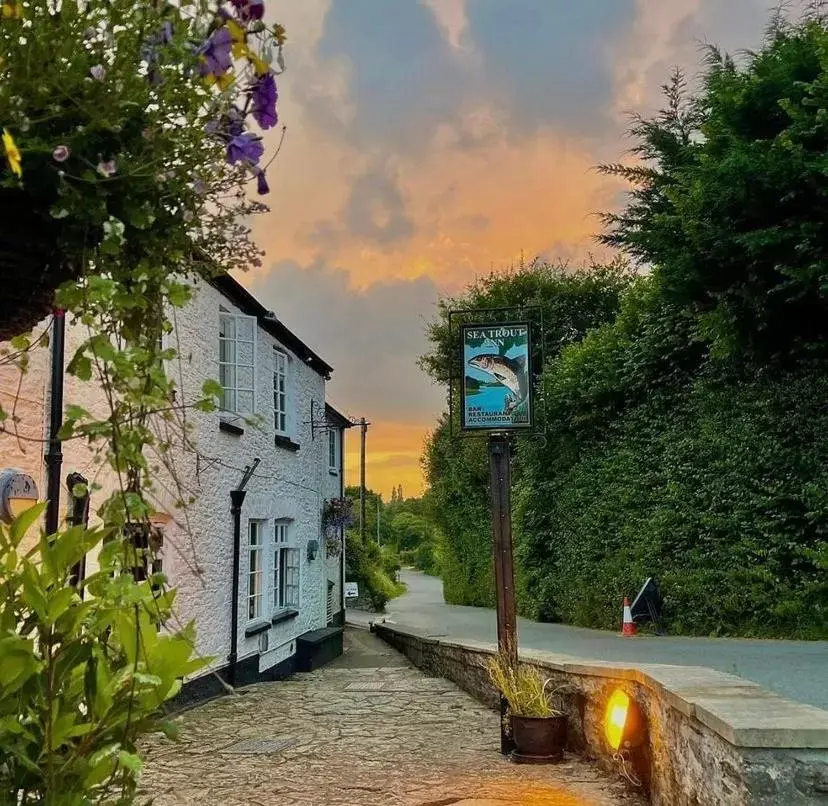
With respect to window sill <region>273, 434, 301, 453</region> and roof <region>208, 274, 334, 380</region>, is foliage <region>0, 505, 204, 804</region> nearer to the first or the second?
roof <region>208, 274, 334, 380</region>

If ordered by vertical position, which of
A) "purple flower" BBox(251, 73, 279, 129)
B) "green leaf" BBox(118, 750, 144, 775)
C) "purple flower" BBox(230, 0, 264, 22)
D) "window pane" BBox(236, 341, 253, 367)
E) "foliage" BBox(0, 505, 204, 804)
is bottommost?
"green leaf" BBox(118, 750, 144, 775)

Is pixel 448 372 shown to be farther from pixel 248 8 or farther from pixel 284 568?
pixel 248 8

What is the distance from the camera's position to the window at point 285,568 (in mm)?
13477

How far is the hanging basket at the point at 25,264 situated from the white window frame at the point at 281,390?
1151cm

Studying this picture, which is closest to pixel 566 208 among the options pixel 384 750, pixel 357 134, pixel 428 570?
pixel 357 134

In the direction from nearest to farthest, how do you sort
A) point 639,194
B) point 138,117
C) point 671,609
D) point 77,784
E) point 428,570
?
Result: 1. point 138,117
2. point 77,784
3. point 671,609
4. point 639,194
5. point 428,570

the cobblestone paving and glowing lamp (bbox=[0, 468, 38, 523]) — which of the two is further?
glowing lamp (bbox=[0, 468, 38, 523])

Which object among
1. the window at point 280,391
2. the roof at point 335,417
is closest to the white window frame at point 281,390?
the window at point 280,391

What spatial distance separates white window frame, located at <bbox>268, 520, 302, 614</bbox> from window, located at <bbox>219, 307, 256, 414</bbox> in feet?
9.73

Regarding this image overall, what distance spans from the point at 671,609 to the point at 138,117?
10.9 meters

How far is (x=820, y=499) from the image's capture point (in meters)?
9.23

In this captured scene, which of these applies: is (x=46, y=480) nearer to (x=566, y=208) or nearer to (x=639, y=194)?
(x=566, y=208)

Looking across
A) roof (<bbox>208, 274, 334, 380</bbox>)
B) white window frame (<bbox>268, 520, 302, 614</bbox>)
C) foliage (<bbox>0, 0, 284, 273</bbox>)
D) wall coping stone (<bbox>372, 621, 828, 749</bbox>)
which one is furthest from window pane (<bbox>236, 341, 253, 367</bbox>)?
foliage (<bbox>0, 0, 284, 273</bbox>)

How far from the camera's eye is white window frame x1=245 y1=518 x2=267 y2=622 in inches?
472
